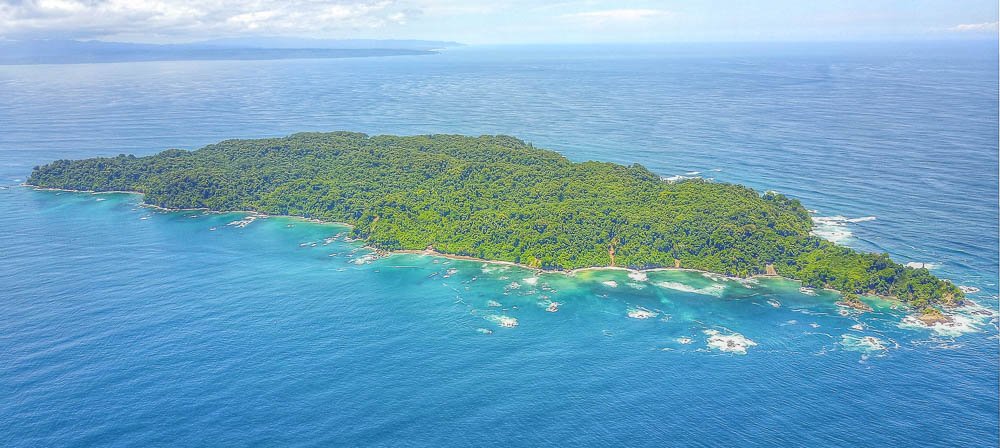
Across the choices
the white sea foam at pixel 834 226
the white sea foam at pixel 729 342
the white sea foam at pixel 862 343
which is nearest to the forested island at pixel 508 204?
the white sea foam at pixel 834 226

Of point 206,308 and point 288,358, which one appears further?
point 206,308

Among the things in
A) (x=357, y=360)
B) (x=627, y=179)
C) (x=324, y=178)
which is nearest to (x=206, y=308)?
(x=357, y=360)

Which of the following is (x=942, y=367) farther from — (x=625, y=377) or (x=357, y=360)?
(x=357, y=360)

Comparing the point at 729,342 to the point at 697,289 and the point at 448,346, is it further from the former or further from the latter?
the point at 448,346

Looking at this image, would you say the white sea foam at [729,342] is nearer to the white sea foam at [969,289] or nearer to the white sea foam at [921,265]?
the white sea foam at [969,289]

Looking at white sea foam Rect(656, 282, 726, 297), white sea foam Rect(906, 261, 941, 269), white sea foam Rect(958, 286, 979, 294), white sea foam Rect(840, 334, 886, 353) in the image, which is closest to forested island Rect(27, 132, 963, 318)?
white sea foam Rect(958, 286, 979, 294)

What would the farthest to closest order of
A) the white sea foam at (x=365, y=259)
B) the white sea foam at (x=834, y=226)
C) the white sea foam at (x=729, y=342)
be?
1. the white sea foam at (x=834, y=226)
2. the white sea foam at (x=365, y=259)
3. the white sea foam at (x=729, y=342)
